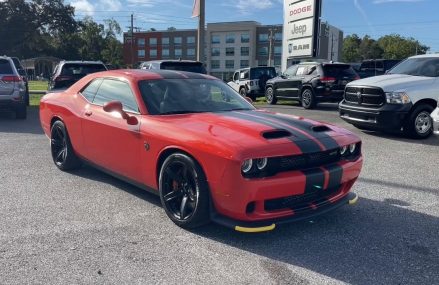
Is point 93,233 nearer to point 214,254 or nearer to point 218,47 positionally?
point 214,254

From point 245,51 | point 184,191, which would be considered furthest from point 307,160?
point 245,51

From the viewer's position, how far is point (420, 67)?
9438 mm

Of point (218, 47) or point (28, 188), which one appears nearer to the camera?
point (28, 188)

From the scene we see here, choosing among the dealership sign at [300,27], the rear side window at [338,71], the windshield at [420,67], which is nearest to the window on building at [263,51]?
the dealership sign at [300,27]

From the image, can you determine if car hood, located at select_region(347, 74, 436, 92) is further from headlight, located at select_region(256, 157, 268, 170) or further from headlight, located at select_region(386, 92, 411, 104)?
headlight, located at select_region(256, 157, 268, 170)

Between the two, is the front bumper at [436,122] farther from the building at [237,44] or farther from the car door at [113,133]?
the building at [237,44]

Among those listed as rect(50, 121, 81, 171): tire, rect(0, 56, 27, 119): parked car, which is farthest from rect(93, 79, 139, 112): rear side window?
rect(0, 56, 27, 119): parked car

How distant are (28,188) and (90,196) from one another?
35.5 inches

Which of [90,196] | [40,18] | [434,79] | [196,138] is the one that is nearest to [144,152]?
[196,138]

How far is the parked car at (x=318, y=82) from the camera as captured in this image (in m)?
14.7

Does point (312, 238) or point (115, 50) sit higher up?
point (115, 50)

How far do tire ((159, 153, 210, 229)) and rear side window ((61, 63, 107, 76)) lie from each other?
998 cm

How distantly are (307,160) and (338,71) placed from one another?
12.0m

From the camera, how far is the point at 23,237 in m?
3.76
